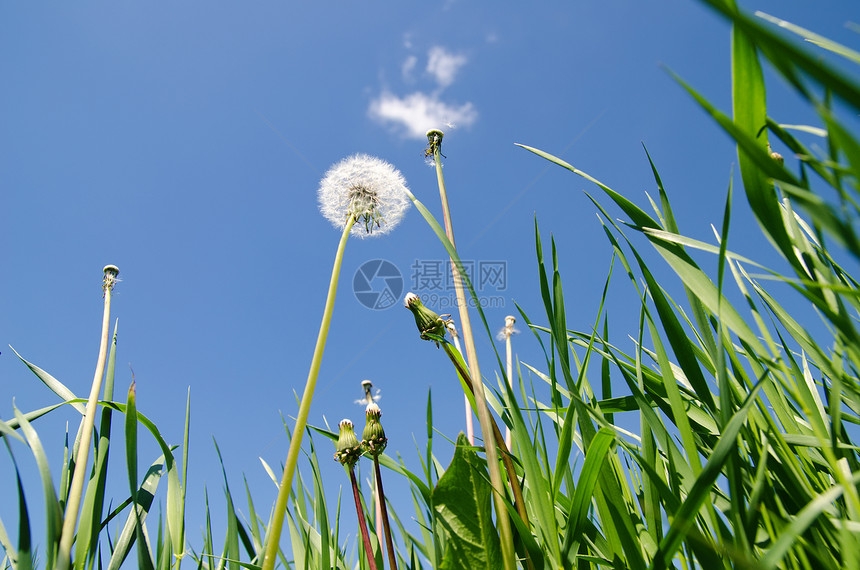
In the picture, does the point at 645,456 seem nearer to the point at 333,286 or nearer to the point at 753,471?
the point at 753,471

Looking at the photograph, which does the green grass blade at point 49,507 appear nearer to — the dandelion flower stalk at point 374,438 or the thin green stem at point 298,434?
the thin green stem at point 298,434

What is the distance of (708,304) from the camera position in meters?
0.54

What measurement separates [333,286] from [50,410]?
57 centimetres

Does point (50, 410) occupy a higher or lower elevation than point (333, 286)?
lower

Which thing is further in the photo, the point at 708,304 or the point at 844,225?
the point at 708,304

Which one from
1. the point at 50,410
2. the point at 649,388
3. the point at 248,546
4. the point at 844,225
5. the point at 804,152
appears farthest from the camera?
the point at 248,546

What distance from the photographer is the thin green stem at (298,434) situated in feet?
2.29

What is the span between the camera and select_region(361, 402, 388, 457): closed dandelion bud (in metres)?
1.22

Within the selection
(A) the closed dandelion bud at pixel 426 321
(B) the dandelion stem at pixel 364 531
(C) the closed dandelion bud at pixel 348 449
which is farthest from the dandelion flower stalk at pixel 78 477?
(A) the closed dandelion bud at pixel 426 321

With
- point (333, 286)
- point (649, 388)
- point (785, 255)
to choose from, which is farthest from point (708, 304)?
point (333, 286)

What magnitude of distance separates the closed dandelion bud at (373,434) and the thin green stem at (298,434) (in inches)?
14.5

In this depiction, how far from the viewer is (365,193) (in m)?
1.42

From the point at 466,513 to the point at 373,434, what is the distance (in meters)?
0.55

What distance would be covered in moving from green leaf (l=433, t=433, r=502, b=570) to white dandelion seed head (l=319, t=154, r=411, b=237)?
825 millimetres
